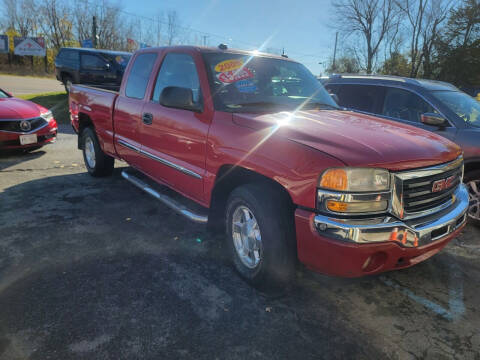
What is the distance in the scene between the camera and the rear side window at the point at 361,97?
5172 mm

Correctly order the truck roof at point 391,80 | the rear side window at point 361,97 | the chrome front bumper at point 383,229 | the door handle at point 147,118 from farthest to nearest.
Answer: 1. the rear side window at point 361,97
2. the truck roof at point 391,80
3. the door handle at point 147,118
4. the chrome front bumper at point 383,229

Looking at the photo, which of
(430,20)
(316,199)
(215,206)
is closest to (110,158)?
(215,206)

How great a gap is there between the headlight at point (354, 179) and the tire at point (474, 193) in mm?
2801

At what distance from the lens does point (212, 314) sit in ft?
7.96

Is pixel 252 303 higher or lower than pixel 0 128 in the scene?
lower

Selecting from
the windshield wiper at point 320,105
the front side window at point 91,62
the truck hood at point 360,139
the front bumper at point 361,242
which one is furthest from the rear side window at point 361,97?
the front side window at point 91,62

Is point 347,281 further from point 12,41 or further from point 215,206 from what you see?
point 12,41

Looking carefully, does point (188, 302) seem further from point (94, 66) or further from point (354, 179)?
point (94, 66)

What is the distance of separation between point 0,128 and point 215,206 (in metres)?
5.11

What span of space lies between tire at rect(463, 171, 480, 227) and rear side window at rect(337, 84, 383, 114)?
5.28 feet

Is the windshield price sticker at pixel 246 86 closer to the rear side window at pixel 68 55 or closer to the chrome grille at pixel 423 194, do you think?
the chrome grille at pixel 423 194

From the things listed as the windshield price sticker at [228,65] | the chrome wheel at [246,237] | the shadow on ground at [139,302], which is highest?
the windshield price sticker at [228,65]

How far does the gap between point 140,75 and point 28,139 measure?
3.47 meters

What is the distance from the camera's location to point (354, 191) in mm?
2074
